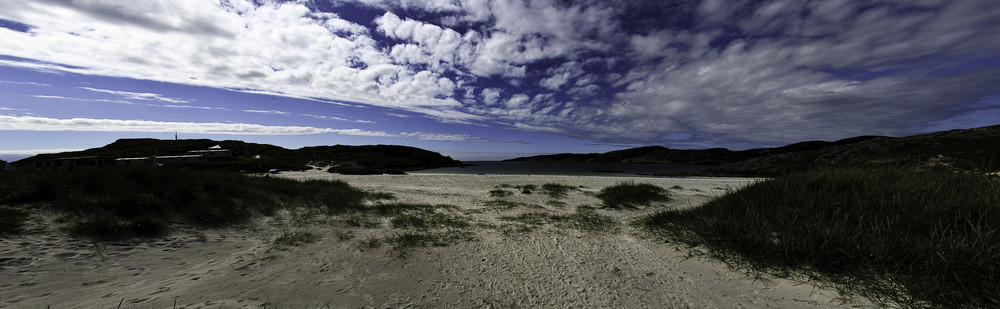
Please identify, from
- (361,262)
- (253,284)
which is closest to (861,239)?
(361,262)

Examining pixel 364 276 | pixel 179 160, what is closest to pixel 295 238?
pixel 364 276

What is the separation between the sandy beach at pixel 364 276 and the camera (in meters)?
4.23

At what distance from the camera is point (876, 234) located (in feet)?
16.7

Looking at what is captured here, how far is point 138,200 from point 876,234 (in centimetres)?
1645

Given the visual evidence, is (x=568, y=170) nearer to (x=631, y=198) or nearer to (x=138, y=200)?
(x=631, y=198)

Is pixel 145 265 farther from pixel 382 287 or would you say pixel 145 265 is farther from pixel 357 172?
pixel 357 172

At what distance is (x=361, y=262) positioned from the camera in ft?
19.7

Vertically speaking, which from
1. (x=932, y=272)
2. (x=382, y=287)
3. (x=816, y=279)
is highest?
(x=932, y=272)

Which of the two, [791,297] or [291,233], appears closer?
[791,297]

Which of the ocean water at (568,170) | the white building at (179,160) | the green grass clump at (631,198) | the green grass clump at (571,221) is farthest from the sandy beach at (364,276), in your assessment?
the white building at (179,160)

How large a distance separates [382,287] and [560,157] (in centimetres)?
17850

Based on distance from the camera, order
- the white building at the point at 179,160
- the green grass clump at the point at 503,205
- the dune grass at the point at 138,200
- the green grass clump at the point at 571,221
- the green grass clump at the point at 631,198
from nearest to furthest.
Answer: the dune grass at the point at 138,200, the green grass clump at the point at 571,221, the green grass clump at the point at 503,205, the green grass clump at the point at 631,198, the white building at the point at 179,160

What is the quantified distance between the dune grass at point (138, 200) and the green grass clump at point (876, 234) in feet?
40.1

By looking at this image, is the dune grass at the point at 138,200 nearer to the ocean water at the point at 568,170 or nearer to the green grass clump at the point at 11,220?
the green grass clump at the point at 11,220
